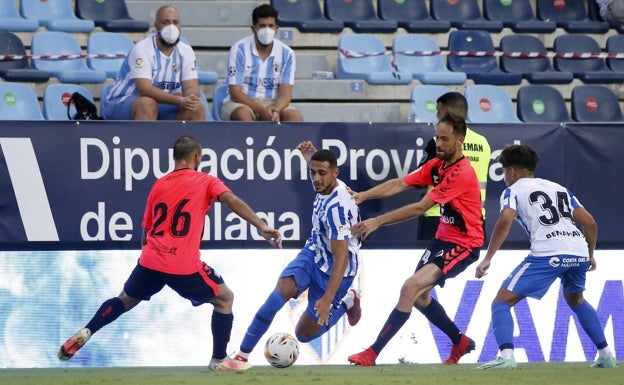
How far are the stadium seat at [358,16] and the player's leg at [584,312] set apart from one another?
18.7ft

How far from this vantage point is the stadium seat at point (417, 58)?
1443cm

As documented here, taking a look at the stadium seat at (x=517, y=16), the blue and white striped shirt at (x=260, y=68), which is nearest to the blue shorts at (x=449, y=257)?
the blue and white striped shirt at (x=260, y=68)

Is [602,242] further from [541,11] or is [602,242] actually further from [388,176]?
[541,11]

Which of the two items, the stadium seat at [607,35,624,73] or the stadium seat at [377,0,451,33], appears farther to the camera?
the stadium seat at [607,35,624,73]

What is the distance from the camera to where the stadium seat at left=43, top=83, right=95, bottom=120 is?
12.3 m

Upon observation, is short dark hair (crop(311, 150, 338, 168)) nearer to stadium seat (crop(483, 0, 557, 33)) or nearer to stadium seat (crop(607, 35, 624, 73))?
stadium seat (crop(483, 0, 557, 33))

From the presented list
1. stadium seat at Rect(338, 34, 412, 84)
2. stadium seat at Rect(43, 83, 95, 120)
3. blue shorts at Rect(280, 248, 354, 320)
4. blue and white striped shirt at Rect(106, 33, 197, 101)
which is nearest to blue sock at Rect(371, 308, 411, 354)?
blue shorts at Rect(280, 248, 354, 320)

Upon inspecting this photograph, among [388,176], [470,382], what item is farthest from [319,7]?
[470,382]

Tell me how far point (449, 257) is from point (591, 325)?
3.86 ft

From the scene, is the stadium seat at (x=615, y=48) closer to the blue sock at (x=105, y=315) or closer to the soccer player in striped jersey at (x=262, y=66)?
the soccer player in striped jersey at (x=262, y=66)

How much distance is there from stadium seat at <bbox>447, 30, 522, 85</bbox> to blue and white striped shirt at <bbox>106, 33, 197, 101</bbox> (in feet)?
13.2

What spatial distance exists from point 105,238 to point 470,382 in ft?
13.1

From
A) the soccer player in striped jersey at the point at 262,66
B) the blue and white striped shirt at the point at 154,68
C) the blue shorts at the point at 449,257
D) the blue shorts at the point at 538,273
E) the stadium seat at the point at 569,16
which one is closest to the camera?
the blue shorts at the point at 538,273

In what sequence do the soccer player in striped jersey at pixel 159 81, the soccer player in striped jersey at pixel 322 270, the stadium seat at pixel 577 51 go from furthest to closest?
1. the stadium seat at pixel 577 51
2. the soccer player in striped jersey at pixel 159 81
3. the soccer player in striped jersey at pixel 322 270
